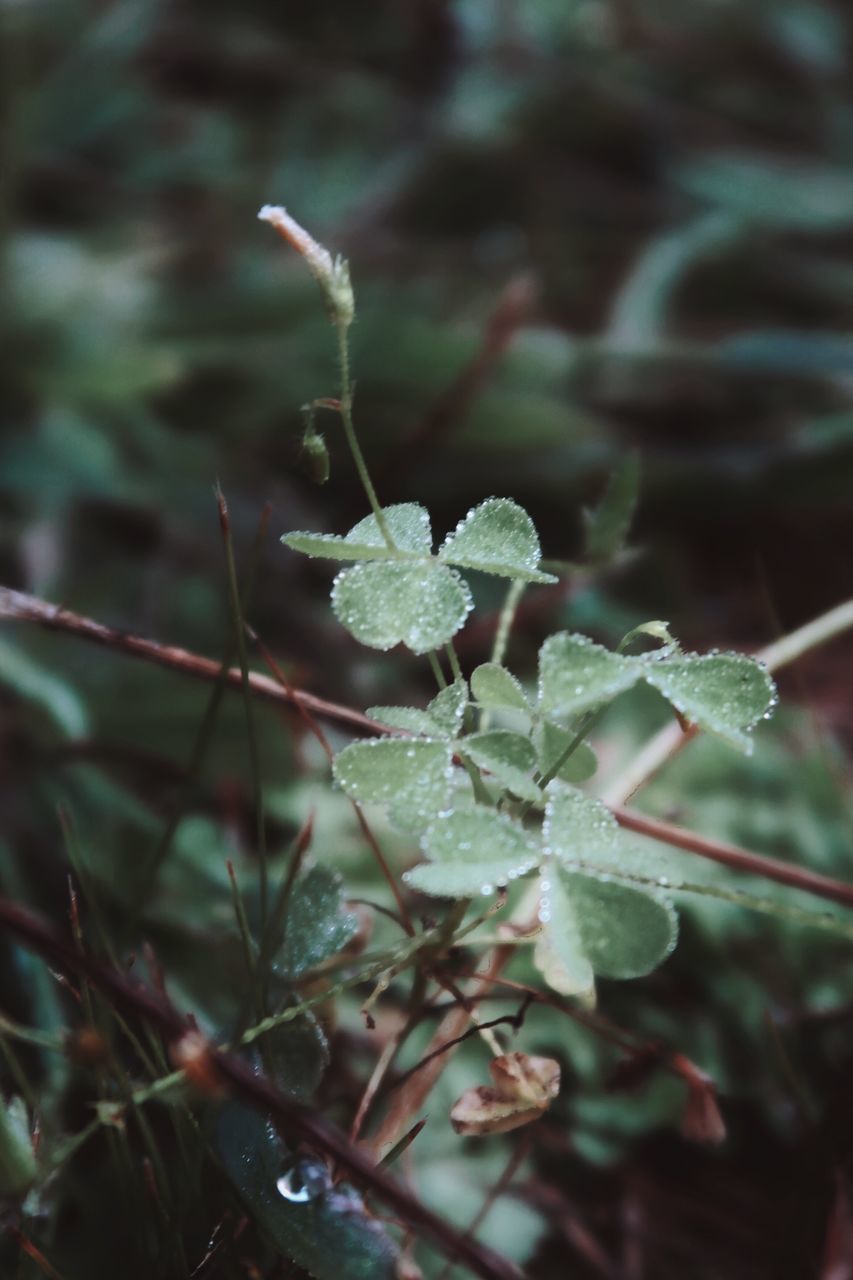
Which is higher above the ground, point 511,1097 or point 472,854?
point 472,854

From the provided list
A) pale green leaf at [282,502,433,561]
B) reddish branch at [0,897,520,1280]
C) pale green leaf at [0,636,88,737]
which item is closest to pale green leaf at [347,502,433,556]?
pale green leaf at [282,502,433,561]

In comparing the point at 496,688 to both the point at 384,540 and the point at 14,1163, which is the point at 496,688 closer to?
the point at 384,540

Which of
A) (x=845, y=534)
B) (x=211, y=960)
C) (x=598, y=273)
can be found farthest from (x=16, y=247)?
(x=845, y=534)

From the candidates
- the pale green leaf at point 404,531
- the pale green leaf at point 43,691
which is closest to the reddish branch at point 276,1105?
the pale green leaf at point 404,531

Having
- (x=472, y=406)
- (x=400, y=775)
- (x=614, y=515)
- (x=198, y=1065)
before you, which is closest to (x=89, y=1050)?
(x=198, y=1065)

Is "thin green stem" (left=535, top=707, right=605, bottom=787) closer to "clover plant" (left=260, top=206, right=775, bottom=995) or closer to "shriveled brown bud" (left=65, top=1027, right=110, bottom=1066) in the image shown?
"clover plant" (left=260, top=206, right=775, bottom=995)

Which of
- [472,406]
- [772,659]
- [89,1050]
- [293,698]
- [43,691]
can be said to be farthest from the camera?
[472,406]
